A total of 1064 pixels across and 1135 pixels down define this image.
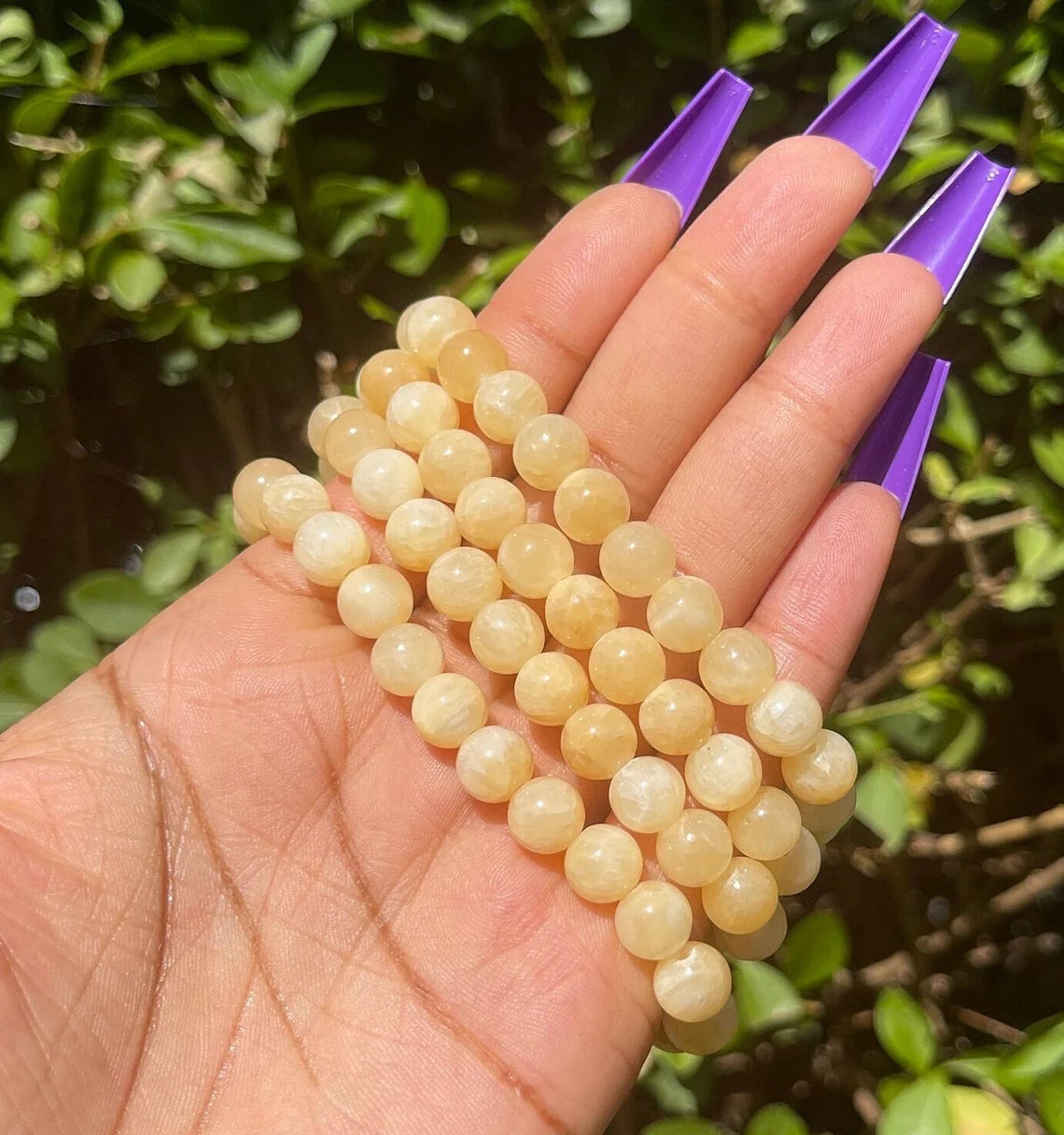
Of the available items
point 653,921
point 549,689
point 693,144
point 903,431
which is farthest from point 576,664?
point 693,144

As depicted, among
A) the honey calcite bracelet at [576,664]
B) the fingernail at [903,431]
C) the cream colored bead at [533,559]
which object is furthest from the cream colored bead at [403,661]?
the fingernail at [903,431]

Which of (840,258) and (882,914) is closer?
(840,258)

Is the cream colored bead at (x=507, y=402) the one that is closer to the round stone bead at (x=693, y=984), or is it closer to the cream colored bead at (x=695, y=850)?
the cream colored bead at (x=695, y=850)

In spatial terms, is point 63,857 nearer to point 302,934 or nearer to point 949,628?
point 302,934

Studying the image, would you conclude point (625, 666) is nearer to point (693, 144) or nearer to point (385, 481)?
point (385, 481)

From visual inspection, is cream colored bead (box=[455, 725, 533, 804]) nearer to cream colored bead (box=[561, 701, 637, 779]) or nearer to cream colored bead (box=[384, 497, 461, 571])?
cream colored bead (box=[561, 701, 637, 779])

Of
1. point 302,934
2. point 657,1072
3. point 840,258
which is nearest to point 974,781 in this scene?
point 657,1072
